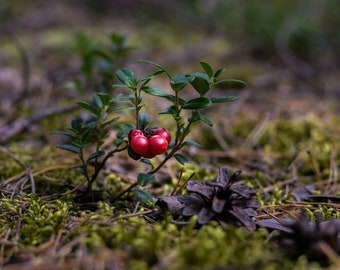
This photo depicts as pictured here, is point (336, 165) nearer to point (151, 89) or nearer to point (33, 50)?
point (151, 89)

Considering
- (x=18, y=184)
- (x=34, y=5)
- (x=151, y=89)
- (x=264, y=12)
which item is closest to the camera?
(x=151, y=89)

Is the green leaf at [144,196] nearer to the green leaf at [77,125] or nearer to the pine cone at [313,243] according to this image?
the green leaf at [77,125]

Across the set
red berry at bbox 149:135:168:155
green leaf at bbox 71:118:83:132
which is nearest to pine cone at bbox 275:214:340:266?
red berry at bbox 149:135:168:155

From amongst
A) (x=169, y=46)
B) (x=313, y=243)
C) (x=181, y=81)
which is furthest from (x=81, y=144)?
(x=169, y=46)

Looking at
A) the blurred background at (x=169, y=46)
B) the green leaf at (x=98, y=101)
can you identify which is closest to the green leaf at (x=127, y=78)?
the green leaf at (x=98, y=101)

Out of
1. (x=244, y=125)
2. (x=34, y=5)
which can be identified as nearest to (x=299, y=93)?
(x=244, y=125)

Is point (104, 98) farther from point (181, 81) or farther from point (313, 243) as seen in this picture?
point (313, 243)
